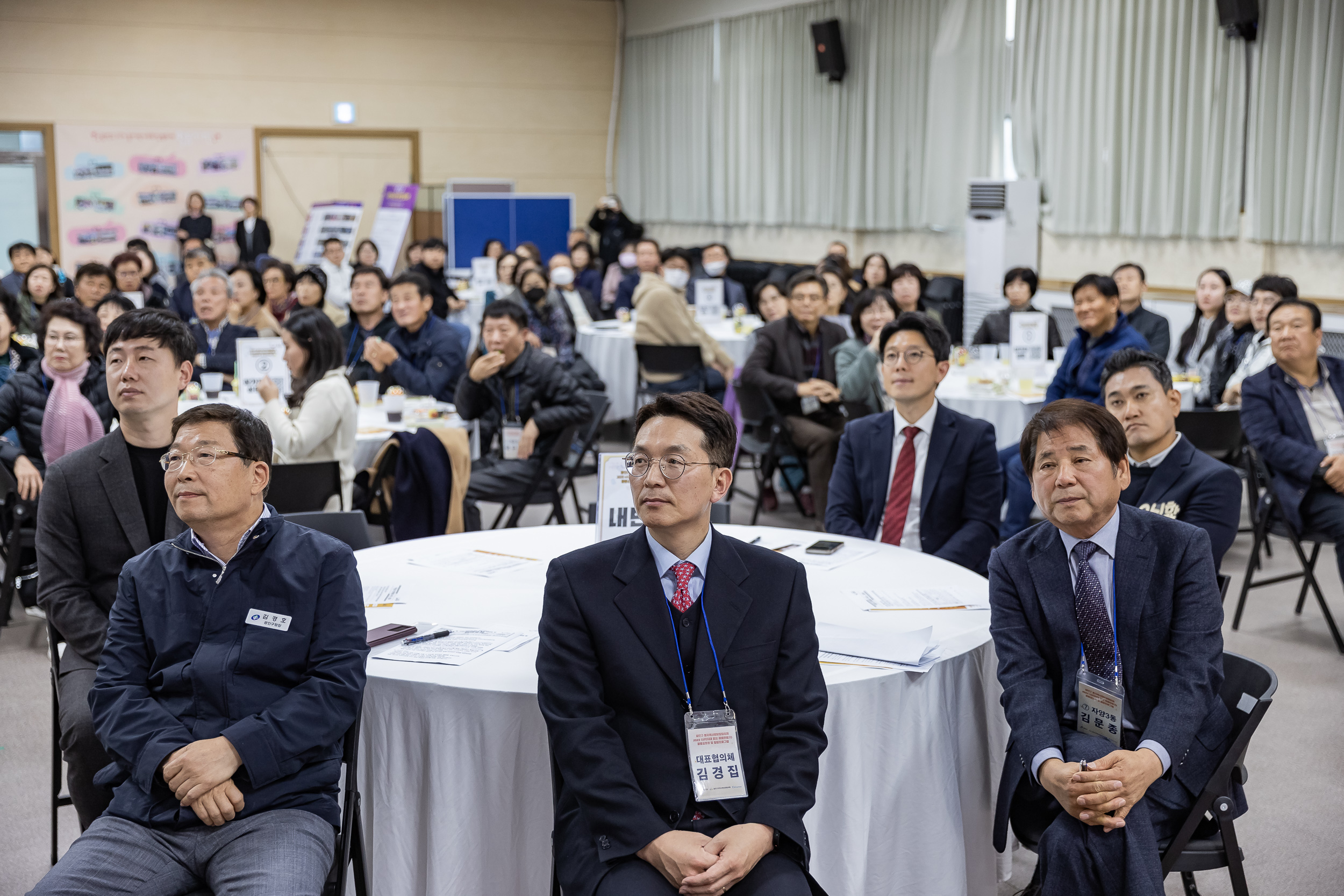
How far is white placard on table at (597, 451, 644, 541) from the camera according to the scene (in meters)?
2.96

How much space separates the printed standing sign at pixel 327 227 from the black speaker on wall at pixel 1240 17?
961 cm

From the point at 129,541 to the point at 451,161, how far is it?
14.3 meters

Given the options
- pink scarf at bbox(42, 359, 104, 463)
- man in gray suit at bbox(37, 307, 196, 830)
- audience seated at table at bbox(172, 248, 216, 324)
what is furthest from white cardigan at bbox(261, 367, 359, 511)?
audience seated at table at bbox(172, 248, 216, 324)

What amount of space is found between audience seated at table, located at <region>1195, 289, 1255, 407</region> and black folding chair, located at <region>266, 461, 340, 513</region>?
187 inches

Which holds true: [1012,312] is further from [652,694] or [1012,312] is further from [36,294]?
[36,294]

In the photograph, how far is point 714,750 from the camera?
207 centimetres

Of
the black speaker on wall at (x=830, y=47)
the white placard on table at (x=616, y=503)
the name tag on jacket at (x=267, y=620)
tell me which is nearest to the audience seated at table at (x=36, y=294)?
the white placard on table at (x=616, y=503)

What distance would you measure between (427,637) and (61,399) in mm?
2757

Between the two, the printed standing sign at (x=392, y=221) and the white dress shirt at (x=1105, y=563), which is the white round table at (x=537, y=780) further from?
the printed standing sign at (x=392, y=221)

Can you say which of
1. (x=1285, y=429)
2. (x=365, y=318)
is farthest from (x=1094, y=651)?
(x=365, y=318)

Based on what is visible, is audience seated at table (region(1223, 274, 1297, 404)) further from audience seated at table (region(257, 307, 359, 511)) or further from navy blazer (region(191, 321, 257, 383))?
navy blazer (region(191, 321, 257, 383))

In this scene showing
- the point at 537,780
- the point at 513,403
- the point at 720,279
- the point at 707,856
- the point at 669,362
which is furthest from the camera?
the point at 720,279

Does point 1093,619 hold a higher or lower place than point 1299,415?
lower

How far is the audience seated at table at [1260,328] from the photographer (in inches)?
242
